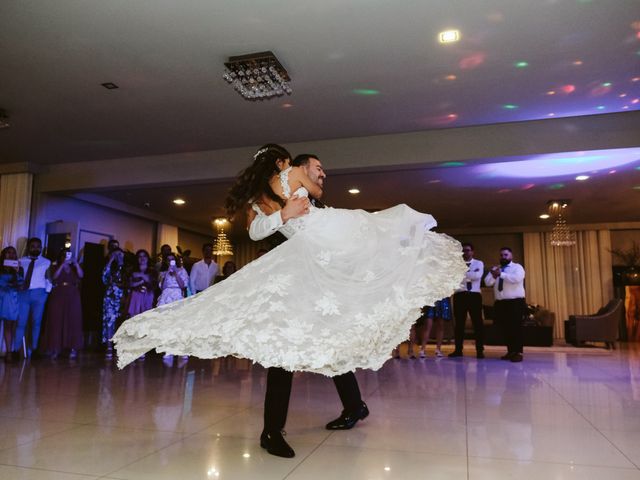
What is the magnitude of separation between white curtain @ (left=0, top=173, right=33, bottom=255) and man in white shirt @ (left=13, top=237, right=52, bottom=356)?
0.78 metres

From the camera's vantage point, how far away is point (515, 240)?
13000 millimetres

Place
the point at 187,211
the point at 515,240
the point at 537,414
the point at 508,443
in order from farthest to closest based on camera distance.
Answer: the point at 515,240, the point at 187,211, the point at 537,414, the point at 508,443

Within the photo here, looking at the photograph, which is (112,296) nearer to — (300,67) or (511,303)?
(300,67)

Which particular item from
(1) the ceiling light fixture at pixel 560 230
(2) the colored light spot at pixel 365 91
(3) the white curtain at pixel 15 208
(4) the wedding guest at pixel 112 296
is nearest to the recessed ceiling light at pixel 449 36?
(2) the colored light spot at pixel 365 91

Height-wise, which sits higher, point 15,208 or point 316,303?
point 15,208

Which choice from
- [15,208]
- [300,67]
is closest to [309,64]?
[300,67]

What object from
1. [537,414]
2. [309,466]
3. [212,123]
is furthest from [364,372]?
[212,123]

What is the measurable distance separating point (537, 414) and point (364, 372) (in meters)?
2.04

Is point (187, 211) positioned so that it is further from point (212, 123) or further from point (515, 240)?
point (515, 240)

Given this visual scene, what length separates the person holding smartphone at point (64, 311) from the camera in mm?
6480

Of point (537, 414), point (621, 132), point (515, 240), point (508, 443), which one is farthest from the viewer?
point (515, 240)

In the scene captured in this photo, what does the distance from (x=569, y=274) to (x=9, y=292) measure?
12.0 meters

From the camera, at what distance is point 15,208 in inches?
285

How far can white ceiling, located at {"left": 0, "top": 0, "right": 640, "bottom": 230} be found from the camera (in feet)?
11.8
